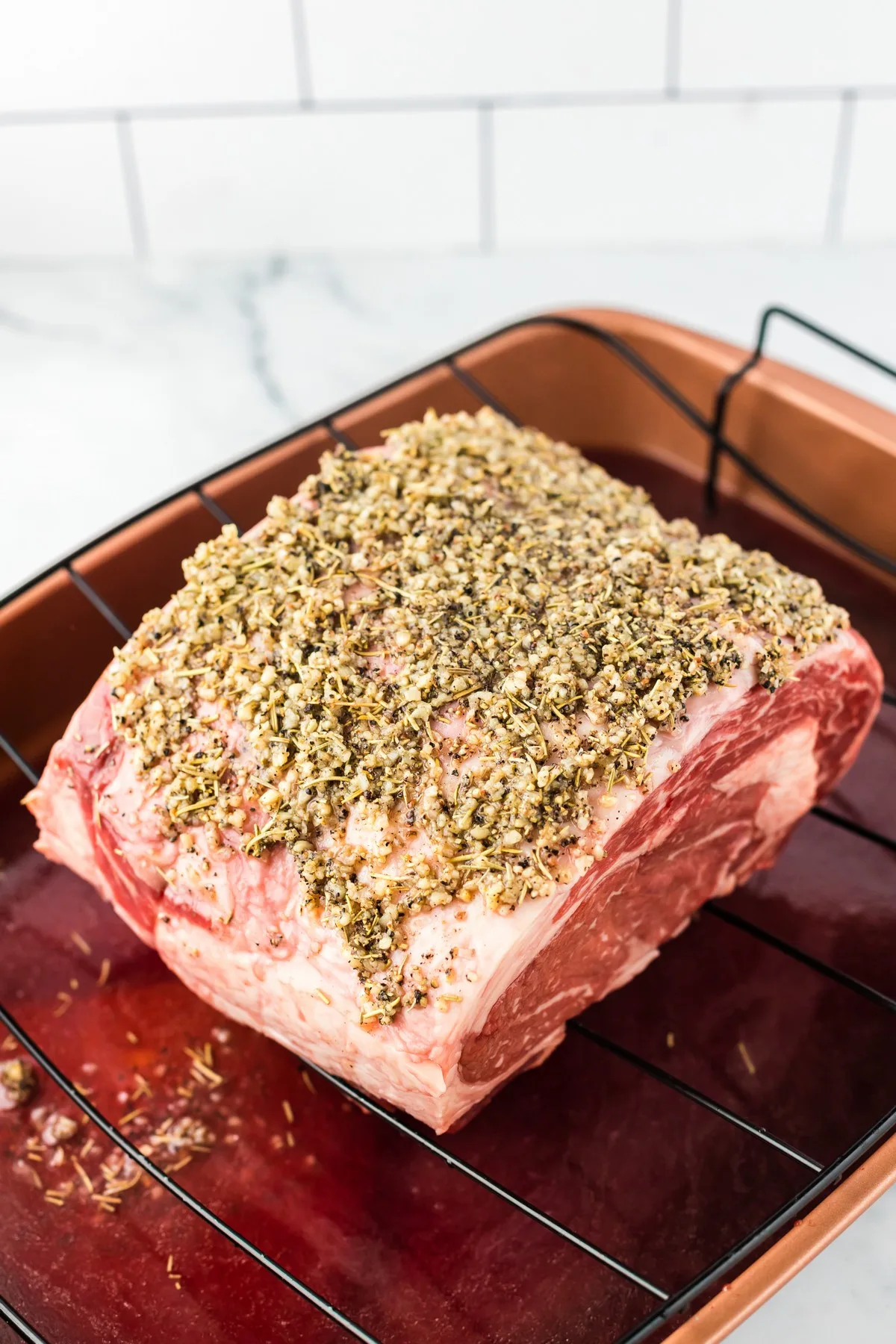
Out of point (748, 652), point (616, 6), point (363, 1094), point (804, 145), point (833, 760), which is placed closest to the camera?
point (748, 652)

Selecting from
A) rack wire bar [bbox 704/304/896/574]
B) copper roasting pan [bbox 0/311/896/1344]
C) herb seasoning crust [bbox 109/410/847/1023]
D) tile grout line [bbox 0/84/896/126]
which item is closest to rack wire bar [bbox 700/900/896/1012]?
copper roasting pan [bbox 0/311/896/1344]

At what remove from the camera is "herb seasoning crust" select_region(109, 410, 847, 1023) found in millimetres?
1516

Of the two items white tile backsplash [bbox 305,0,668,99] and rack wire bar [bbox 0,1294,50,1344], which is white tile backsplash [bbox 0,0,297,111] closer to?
white tile backsplash [bbox 305,0,668,99]

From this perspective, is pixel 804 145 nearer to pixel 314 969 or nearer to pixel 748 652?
pixel 748 652

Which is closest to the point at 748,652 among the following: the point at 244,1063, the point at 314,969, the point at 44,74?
the point at 314,969

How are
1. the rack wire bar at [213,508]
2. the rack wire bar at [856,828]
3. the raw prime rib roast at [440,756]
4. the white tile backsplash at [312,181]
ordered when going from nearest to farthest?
the raw prime rib roast at [440,756] < the rack wire bar at [856,828] < the rack wire bar at [213,508] < the white tile backsplash at [312,181]

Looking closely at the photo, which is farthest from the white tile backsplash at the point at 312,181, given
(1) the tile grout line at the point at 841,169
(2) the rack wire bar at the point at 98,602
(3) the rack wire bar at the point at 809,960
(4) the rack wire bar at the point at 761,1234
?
(4) the rack wire bar at the point at 761,1234

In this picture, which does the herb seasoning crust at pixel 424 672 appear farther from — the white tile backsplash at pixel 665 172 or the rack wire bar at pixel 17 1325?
the white tile backsplash at pixel 665 172

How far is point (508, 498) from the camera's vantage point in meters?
1.87

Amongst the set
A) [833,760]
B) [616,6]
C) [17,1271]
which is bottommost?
[17,1271]

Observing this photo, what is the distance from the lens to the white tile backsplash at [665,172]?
3119 mm

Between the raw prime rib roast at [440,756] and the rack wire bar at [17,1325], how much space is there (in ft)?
1.36

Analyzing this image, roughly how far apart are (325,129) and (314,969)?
2252mm

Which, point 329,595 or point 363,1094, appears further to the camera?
point 363,1094
